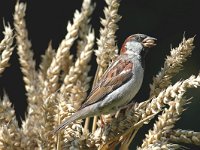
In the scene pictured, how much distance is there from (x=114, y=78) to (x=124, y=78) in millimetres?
39

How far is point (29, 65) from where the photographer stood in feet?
4.63

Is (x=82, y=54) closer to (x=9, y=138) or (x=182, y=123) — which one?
(x=9, y=138)

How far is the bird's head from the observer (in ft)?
6.03

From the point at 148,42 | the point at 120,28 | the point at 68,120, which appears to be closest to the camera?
the point at 68,120

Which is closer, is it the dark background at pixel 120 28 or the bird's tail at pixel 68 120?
the bird's tail at pixel 68 120

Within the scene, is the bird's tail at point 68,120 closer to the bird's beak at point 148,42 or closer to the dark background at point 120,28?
the bird's beak at point 148,42

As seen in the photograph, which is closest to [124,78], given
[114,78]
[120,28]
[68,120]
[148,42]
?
[114,78]

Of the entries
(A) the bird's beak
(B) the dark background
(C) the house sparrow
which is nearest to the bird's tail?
(C) the house sparrow

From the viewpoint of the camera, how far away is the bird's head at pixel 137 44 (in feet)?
6.03

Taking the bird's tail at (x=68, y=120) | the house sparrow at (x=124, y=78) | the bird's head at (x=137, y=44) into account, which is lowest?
the bird's tail at (x=68, y=120)

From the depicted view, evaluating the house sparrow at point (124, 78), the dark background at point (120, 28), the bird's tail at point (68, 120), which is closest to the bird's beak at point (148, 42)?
the house sparrow at point (124, 78)

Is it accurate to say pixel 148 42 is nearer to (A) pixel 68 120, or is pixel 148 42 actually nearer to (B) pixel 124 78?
(B) pixel 124 78

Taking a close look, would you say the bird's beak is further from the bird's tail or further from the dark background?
the dark background

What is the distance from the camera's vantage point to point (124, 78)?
73.2 inches
